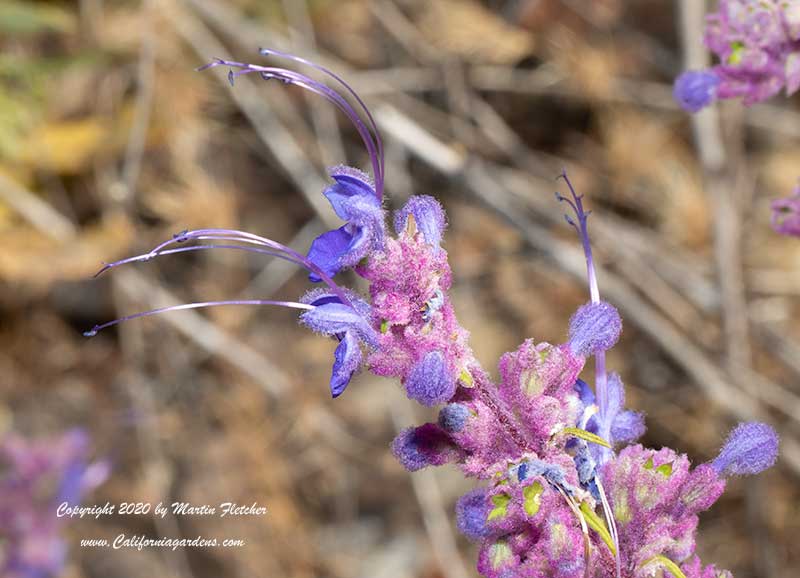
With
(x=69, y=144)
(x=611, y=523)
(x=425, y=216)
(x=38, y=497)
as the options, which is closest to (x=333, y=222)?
(x=69, y=144)

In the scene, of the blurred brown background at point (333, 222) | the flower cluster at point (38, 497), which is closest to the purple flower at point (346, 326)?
the blurred brown background at point (333, 222)

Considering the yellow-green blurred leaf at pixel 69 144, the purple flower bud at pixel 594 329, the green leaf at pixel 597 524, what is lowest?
the yellow-green blurred leaf at pixel 69 144

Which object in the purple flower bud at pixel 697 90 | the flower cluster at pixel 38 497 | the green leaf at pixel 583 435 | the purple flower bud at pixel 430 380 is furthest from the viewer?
the flower cluster at pixel 38 497

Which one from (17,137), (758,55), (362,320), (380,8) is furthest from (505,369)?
(380,8)

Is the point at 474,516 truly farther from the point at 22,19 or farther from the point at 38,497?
the point at 22,19

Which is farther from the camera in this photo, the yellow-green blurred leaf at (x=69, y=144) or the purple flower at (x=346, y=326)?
the yellow-green blurred leaf at (x=69, y=144)

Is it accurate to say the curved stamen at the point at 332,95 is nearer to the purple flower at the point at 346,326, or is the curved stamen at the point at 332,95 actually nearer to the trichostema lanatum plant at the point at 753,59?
the purple flower at the point at 346,326

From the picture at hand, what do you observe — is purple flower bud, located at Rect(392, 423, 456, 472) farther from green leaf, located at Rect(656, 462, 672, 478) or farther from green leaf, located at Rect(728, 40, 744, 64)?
green leaf, located at Rect(728, 40, 744, 64)

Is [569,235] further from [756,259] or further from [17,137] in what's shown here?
[17,137]
